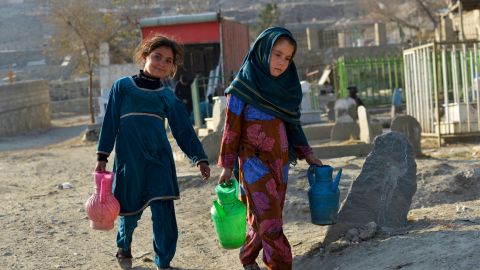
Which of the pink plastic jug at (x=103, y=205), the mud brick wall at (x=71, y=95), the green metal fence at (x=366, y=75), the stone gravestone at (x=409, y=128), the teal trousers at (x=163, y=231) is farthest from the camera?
the mud brick wall at (x=71, y=95)

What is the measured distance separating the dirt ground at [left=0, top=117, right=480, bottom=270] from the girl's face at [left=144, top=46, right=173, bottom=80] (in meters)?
1.24

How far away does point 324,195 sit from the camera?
4691 mm

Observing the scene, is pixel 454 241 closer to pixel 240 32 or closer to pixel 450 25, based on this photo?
pixel 240 32

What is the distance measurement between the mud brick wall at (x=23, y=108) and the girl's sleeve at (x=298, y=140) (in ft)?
60.1

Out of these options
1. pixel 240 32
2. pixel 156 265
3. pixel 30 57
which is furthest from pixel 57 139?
pixel 30 57

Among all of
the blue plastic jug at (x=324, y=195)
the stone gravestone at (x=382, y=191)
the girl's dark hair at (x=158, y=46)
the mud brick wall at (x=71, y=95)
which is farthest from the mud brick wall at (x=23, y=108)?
the blue plastic jug at (x=324, y=195)

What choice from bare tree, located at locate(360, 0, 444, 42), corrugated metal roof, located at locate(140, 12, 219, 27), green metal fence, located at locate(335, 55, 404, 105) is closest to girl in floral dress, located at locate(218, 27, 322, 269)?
green metal fence, located at locate(335, 55, 404, 105)

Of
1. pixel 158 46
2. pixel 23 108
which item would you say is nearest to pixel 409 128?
pixel 158 46

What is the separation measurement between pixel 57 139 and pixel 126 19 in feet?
41.0

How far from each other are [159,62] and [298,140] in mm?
1002

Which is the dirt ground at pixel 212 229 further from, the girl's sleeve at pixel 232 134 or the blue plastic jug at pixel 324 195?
the girl's sleeve at pixel 232 134

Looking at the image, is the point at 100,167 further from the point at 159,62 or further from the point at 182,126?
the point at 159,62

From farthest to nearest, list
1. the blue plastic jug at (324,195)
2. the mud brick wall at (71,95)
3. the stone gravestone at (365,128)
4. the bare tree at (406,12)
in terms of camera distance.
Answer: the bare tree at (406,12)
the mud brick wall at (71,95)
the stone gravestone at (365,128)
the blue plastic jug at (324,195)

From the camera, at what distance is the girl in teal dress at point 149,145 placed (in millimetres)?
5055
